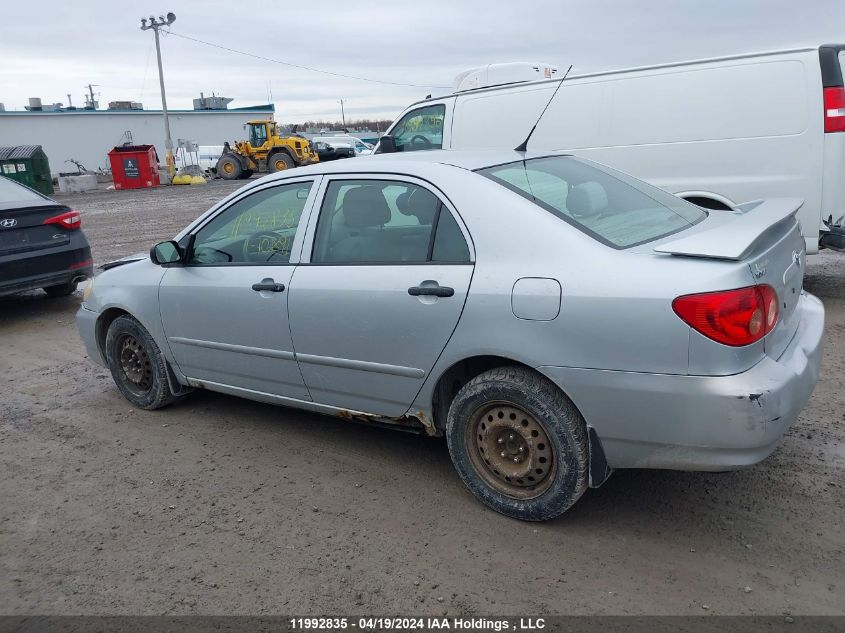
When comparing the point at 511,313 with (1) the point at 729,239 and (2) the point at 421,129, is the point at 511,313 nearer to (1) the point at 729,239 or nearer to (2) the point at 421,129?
(1) the point at 729,239

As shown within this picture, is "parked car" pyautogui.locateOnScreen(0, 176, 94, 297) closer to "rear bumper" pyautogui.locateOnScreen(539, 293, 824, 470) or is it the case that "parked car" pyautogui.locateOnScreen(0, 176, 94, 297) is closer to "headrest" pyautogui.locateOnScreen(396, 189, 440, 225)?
A: "headrest" pyautogui.locateOnScreen(396, 189, 440, 225)

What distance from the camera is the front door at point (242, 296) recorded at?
3.98 metres

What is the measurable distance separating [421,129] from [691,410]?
638cm

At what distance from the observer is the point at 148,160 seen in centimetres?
3269

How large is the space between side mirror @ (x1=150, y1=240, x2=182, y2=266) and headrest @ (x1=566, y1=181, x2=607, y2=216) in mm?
2341

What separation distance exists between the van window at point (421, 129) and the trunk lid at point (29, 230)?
149 inches

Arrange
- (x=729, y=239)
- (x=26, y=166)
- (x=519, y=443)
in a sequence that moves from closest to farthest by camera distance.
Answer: (x=729, y=239) → (x=519, y=443) → (x=26, y=166)

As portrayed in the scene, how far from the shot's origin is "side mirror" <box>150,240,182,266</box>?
442cm

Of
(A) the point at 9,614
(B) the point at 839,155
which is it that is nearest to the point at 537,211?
(A) the point at 9,614

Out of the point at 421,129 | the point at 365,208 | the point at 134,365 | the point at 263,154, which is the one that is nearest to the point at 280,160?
the point at 263,154

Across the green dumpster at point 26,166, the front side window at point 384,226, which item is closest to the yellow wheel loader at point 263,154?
the green dumpster at point 26,166

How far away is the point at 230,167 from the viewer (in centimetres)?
3403

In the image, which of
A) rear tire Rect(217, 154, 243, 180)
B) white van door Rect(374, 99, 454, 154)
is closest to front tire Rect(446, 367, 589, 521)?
white van door Rect(374, 99, 454, 154)

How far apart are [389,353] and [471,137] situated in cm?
504
